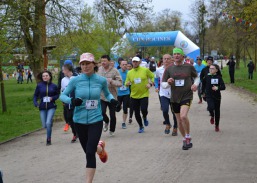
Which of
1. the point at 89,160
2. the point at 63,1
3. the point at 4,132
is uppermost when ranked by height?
the point at 63,1

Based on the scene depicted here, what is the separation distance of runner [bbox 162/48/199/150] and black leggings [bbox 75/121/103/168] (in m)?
3.14

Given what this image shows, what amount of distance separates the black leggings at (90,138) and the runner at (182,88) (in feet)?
10.3

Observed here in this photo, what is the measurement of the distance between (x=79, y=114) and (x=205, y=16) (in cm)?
5672

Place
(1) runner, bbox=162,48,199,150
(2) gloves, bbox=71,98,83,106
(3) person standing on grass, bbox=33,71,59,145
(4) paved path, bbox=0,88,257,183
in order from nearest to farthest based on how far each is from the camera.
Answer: (2) gloves, bbox=71,98,83,106 < (4) paved path, bbox=0,88,257,183 < (1) runner, bbox=162,48,199,150 < (3) person standing on grass, bbox=33,71,59,145

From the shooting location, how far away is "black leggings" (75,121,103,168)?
20.3 feet

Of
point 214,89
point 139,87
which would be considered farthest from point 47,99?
point 214,89

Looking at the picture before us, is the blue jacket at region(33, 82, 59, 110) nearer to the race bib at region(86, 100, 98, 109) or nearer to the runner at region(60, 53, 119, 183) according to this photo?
the runner at region(60, 53, 119, 183)

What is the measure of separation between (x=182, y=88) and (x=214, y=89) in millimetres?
2597

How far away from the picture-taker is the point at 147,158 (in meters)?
8.45

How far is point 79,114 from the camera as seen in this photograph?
635cm

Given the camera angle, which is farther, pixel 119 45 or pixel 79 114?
pixel 119 45

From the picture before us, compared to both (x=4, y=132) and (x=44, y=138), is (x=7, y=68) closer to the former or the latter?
(x=4, y=132)

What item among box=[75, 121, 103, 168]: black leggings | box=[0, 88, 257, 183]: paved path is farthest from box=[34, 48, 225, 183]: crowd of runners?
box=[0, 88, 257, 183]: paved path

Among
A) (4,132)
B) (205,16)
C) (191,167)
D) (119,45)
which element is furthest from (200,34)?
(191,167)
